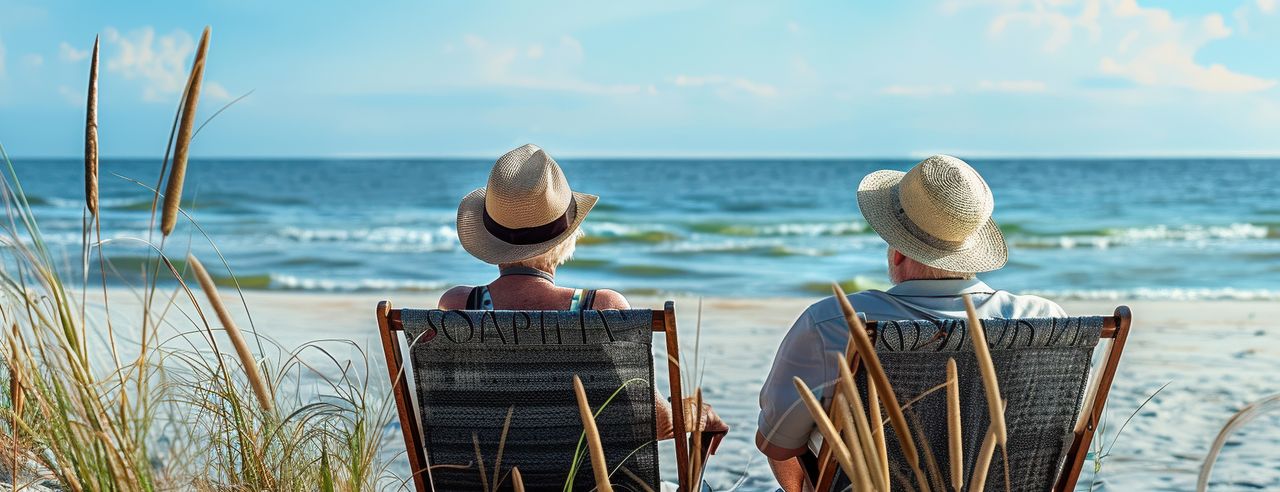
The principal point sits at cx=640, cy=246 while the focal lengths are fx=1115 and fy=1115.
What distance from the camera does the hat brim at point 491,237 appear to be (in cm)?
236

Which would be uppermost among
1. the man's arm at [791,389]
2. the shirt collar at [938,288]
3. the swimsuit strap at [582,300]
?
the shirt collar at [938,288]

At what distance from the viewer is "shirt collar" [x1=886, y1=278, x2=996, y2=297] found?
2.19m

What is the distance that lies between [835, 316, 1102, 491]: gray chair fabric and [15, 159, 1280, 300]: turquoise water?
1.18m

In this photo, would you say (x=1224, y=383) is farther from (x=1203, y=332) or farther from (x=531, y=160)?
(x=531, y=160)

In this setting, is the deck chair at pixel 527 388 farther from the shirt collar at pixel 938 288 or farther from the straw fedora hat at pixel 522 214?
the shirt collar at pixel 938 288

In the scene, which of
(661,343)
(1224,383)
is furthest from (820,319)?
(1224,383)

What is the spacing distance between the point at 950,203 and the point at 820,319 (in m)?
0.37

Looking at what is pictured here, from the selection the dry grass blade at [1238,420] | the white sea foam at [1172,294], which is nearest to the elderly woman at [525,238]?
the dry grass blade at [1238,420]

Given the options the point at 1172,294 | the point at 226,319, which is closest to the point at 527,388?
the point at 226,319

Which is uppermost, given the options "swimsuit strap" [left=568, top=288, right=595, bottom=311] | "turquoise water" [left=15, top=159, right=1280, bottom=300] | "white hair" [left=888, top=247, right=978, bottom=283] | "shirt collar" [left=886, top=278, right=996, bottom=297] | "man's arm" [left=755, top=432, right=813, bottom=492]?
"turquoise water" [left=15, top=159, right=1280, bottom=300]

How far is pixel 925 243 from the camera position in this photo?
7.36 ft

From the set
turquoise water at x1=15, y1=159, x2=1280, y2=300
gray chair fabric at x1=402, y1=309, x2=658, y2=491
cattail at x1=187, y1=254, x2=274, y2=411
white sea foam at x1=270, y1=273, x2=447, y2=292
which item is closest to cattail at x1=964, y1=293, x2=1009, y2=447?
cattail at x1=187, y1=254, x2=274, y2=411

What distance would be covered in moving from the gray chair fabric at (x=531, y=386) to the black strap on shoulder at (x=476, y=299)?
0.26 metres

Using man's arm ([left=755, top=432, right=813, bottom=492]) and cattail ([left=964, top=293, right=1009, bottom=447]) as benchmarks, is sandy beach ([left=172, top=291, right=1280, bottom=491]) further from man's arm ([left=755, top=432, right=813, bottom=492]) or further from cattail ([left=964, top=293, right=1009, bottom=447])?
cattail ([left=964, top=293, right=1009, bottom=447])
